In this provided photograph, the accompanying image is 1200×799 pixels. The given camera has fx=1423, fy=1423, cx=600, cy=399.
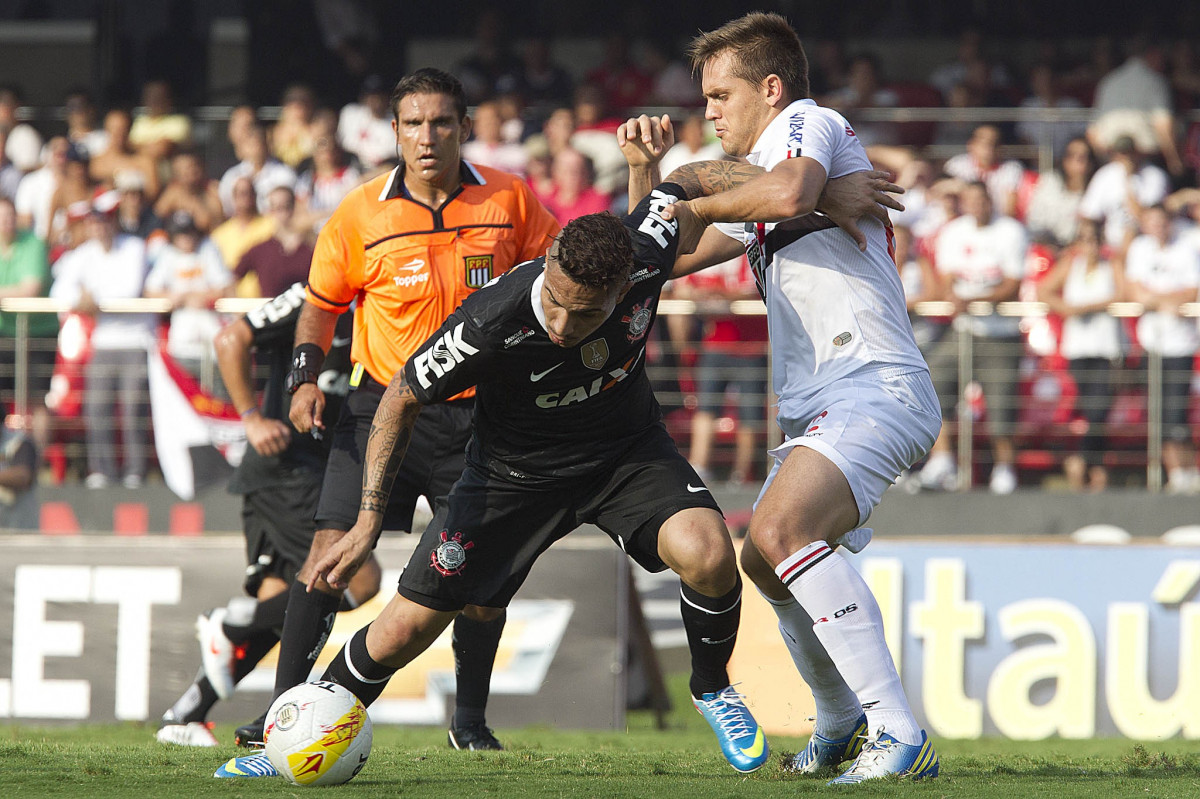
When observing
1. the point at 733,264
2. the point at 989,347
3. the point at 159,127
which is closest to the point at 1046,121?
the point at 989,347

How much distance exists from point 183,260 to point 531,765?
8016mm

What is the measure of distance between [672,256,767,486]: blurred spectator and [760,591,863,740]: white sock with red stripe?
19.7 ft

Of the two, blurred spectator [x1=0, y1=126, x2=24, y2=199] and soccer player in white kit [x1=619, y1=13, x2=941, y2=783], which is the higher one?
blurred spectator [x1=0, y1=126, x2=24, y2=199]

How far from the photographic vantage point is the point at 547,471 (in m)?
4.93

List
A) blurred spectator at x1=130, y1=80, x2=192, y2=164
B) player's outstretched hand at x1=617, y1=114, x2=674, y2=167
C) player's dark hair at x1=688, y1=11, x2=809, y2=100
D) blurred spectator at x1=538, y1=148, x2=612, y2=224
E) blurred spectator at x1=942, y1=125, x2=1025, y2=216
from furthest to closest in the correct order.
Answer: blurred spectator at x1=130, y1=80, x2=192, y2=164 → blurred spectator at x1=942, y1=125, x2=1025, y2=216 → blurred spectator at x1=538, y1=148, x2=612, y2=224 → player's outstretched hand at x1=617, y1=114, x2=674, y2=167 → player's dark hair at x1=688, y1=11, x2=809, y2=100

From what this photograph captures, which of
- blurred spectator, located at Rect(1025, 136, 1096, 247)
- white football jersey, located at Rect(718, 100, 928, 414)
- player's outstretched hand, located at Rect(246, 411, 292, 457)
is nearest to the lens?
white football jersey, located at Rect(718, 100, 928, 414)

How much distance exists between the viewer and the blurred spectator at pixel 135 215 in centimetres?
1264

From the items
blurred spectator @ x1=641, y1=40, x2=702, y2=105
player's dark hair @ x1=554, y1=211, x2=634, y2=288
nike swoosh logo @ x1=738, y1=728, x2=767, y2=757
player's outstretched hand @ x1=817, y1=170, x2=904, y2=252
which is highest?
blurred spectator @ x1=641, y1=40, x2=702, y2=105

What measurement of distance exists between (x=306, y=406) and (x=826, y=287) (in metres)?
2.25

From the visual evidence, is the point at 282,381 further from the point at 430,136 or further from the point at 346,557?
the point at 346,557

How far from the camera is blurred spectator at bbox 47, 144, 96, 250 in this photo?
12.8 metres

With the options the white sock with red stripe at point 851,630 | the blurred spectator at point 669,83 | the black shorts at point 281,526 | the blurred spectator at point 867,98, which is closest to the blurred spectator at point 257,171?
the blurred spectator at point 669,83

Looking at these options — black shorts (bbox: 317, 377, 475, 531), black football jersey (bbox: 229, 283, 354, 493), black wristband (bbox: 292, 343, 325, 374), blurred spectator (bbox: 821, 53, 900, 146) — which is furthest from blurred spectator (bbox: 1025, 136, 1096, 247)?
black wristband (bbox: 292, 343, 325, 374)

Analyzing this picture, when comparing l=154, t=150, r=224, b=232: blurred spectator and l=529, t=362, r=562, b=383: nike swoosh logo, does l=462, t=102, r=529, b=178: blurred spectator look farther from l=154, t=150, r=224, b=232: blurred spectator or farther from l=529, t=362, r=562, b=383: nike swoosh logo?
l=529, t=362, r=562, b=383: nike swoosh logo
